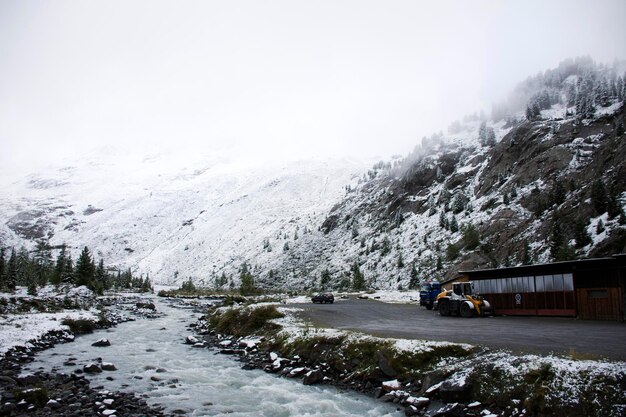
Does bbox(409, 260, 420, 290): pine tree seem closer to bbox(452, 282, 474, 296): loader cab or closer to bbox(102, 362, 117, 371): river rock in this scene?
bbox(452, 282, 474, 296): loader cab

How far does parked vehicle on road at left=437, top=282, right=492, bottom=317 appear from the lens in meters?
35.2

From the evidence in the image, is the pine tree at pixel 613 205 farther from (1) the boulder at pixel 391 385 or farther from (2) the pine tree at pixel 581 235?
(1) the boulder at pixel 391 385

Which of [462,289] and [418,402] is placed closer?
[418,402]

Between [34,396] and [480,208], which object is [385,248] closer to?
[480,208]

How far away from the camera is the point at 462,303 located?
35375mm

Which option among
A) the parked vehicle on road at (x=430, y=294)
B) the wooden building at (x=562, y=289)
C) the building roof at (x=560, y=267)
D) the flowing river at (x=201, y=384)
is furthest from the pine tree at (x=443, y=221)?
the flowing river at (x=201, y=384)

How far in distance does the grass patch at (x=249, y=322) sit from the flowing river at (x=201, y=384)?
14.8ft

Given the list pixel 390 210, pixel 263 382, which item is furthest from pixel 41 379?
pixel 390 210

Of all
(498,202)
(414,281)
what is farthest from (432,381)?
(498,202)

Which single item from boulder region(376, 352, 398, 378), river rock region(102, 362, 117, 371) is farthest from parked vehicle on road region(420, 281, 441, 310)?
river rock region(102, 362, 117, 371)

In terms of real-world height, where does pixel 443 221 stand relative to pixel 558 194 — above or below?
below

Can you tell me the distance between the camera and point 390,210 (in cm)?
13750

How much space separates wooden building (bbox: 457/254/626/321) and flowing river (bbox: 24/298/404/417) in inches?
856

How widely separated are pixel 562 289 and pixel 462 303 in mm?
7637
